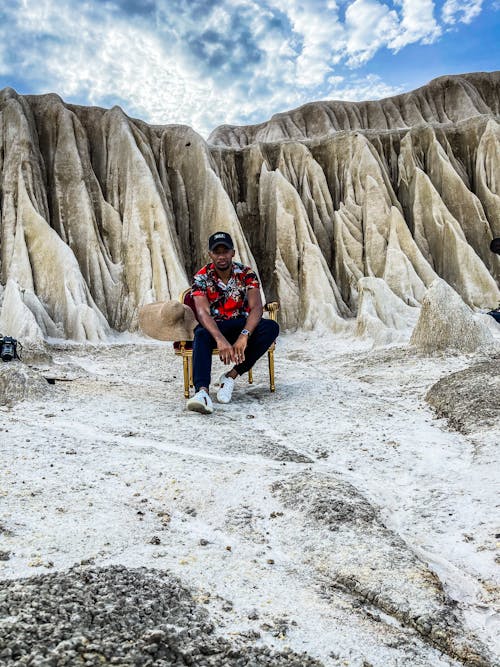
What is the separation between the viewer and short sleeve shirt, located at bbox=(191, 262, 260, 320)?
19.4 ft

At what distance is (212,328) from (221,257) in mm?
805

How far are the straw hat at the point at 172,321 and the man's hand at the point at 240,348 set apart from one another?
78 centimetres

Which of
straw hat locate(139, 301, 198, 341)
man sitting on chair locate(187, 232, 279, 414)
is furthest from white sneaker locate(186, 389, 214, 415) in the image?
straw hat locate(139, 301, 198, 341)

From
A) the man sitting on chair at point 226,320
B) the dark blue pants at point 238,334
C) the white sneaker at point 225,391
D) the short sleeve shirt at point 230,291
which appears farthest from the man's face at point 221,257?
the white sneaker at point 225,391

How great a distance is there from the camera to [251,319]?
18.5 feet

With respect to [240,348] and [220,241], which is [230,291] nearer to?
[220,241]

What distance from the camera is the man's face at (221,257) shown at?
18.5ft

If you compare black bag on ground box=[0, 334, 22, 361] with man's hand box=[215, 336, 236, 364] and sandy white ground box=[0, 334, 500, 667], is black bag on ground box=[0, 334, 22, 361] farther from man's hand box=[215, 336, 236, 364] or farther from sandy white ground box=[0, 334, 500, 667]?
man's hand box=[215, 336, 236, 364]

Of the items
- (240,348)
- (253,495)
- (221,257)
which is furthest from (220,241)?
(253,495)

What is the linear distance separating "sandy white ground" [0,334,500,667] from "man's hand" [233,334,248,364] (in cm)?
53

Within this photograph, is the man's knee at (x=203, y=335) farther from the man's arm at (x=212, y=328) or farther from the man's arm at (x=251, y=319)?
the man's arm at (x=251, y=319)

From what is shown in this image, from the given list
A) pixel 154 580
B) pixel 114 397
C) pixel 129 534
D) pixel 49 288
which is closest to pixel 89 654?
pixel 154 580

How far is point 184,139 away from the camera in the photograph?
17.5 meters

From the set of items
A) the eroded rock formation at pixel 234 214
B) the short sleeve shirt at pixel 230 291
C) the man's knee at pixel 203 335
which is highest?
the eroded rock formation at pixel 234 214
